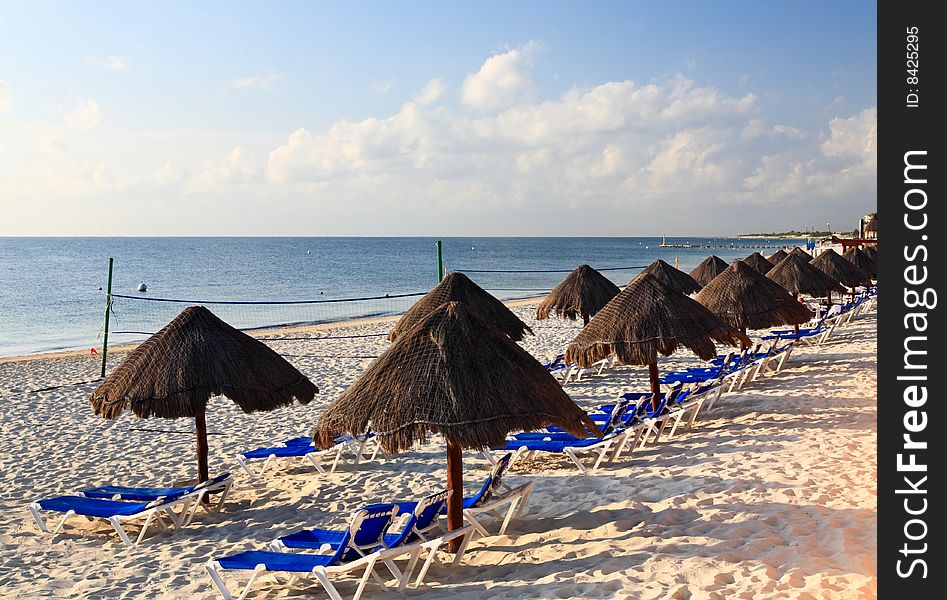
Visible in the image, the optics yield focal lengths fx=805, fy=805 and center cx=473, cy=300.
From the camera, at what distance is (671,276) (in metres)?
16.1

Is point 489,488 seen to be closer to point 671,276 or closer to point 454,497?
point 454,497

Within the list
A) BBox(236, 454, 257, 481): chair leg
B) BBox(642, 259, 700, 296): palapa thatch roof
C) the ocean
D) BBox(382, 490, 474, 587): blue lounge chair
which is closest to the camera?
BBox(382, 490, 474, 587): blue lounge chair

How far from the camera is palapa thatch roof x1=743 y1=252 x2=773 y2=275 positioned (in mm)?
19547

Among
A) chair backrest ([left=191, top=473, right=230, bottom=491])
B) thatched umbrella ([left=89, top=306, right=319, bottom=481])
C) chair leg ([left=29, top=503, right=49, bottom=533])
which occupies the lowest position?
chair leg ([left=29, top=503, right=49, bottom=533])

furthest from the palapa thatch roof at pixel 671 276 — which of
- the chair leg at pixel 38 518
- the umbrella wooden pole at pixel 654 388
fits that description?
the chair leg at pixel 38 518

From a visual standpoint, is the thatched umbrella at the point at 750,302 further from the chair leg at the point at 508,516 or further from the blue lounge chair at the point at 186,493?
the blue lounge chair at the point at 186,493

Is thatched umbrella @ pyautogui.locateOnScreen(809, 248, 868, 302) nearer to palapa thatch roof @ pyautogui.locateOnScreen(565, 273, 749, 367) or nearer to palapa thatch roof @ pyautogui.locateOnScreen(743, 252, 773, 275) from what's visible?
palapa thatch roof @ pyautogui.locateOnScreen(743, 252, 773, 275)

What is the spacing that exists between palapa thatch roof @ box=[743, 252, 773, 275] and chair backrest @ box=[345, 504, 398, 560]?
1546 cm

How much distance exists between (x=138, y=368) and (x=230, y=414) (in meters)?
4.14

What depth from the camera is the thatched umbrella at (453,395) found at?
4.93 metres

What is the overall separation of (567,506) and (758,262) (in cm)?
1562

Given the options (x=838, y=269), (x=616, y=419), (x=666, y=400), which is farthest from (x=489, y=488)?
(x=838, y=269)

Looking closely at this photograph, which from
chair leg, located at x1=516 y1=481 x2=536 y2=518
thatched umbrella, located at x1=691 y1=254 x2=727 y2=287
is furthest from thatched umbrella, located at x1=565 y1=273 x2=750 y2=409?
thatched umbrella, located at x1=691 y1=254 x2=727 y2=287

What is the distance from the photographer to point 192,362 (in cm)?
685
